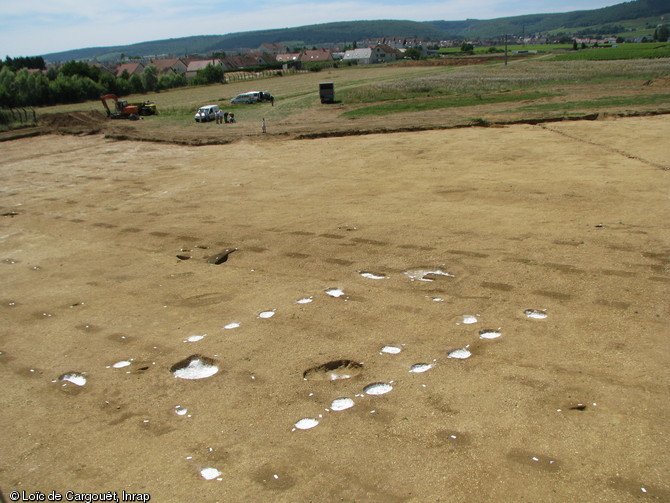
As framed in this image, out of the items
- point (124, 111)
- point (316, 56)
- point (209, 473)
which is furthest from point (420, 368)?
point (316, 56)

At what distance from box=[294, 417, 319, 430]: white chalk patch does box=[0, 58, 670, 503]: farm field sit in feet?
0.13

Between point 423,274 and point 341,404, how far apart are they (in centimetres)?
480

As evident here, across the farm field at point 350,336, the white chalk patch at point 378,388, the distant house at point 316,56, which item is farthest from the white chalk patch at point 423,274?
the distant house at point 316,56

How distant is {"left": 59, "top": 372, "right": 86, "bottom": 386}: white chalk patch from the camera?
27.0 feet

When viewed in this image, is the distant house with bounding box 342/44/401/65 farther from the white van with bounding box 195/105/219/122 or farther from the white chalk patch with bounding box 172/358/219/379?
the white chalk patch with bounding box 172/358/219/379

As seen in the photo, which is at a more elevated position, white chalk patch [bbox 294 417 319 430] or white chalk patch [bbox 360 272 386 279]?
white chalk patch [bbox 360 272 386 279]

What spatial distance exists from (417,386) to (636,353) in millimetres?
3485

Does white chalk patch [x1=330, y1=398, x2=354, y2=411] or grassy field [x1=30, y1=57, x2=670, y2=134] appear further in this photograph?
grassy field [x1=30, y1=57, x2=670, y2=134]

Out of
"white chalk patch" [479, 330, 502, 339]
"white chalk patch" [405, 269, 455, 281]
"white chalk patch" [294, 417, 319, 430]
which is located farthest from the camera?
"white chalk patch" [405, 269, 455, 281]

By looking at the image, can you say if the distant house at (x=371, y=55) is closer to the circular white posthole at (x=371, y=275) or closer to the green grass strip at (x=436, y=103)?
the green grass strip at (x=436, y=103)

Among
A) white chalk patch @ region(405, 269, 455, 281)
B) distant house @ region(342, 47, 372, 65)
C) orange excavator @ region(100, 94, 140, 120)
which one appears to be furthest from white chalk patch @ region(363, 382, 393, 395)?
distant house @ region(342, 47, 372, 65)

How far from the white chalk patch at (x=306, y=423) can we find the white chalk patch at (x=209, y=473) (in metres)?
1.20

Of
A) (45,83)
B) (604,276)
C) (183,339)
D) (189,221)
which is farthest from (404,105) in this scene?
(45,83)

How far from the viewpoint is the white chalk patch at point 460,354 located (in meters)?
8.18
